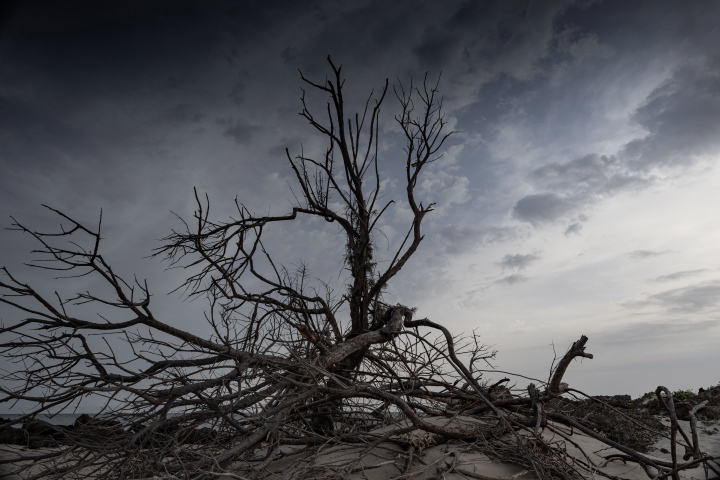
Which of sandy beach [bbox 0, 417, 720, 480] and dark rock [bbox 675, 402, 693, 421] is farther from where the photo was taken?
dark rock [bbox 675, 402, 693, 421]

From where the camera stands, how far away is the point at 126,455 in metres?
3.44

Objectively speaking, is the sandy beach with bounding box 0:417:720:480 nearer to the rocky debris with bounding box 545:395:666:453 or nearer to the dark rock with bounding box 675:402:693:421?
the rocky debris with bounding box 545:395:666:453

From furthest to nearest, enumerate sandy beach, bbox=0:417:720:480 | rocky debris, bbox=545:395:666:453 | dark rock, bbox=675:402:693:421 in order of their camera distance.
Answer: dark rock, bbox=675:402:693:421 < rocky debris, bbox=545:395:666:453 < sandy beach, bbox=0:417:720:480

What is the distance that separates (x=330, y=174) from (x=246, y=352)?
2.92 meters

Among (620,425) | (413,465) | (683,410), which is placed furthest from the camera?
(683,410)

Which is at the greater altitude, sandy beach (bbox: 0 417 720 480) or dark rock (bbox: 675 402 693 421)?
dark rock (bbox: 675 402 693 421)

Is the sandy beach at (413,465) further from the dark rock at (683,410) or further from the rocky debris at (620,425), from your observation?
the dark rock at (683,410)

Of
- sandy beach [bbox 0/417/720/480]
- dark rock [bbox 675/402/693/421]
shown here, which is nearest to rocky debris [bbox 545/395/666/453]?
dark rock [bbox 675/402/693/421]

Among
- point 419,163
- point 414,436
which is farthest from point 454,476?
point 419,163

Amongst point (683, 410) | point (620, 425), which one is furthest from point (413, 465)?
point (683, 410)

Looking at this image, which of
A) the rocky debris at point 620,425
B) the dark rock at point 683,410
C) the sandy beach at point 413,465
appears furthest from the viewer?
the dark rock at point 683,410

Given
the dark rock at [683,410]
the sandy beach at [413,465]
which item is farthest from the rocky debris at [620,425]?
the sandy beach at [413,465]

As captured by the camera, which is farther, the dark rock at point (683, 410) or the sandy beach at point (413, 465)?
the dark rock at point (683, 410)

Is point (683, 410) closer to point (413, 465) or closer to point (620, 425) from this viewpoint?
point (620, 425)
